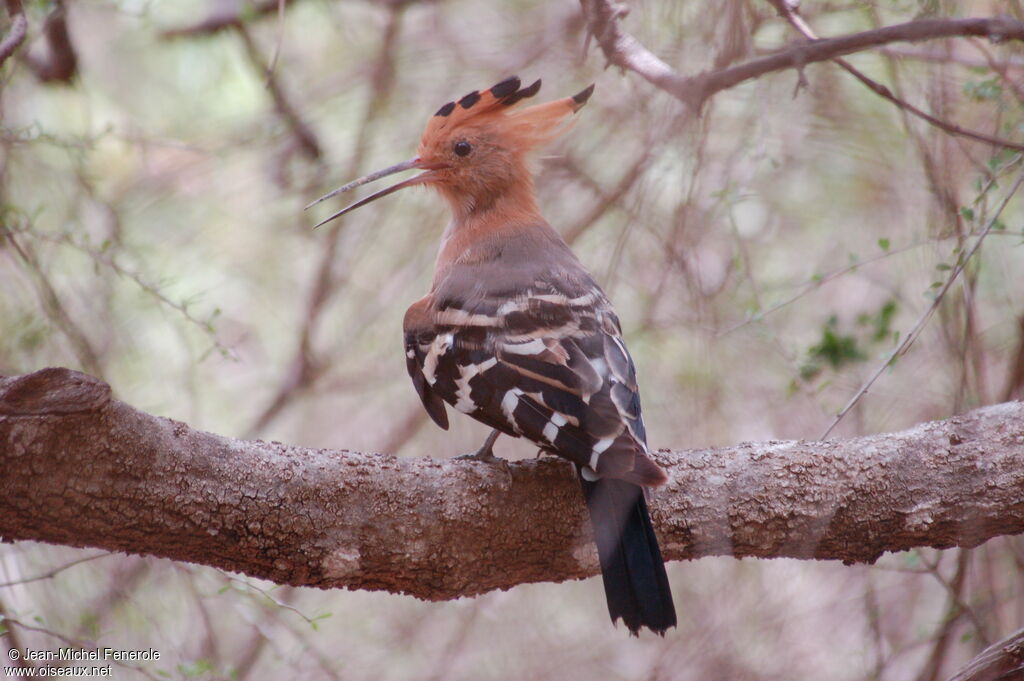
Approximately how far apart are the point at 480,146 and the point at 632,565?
1538 mm

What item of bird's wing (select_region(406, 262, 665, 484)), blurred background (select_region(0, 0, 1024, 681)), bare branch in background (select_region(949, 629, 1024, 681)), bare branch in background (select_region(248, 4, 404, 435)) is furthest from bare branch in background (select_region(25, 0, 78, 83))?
bare branch in background (select_region(949, 629, 1024, 681))

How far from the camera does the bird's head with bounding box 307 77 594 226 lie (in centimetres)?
316

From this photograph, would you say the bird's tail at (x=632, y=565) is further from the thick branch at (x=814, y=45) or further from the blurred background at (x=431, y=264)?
the thick branch at (x=814, y=45)

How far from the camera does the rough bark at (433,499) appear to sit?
6.24 ft

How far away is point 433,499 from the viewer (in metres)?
2.21

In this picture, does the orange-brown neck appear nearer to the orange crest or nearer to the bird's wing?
the orange crest

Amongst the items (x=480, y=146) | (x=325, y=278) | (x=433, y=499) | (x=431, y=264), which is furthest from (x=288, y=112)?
(x=433, y=499)

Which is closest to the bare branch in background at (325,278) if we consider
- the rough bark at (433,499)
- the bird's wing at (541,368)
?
the bird's wing at (541,368)

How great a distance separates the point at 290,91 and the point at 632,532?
3.17 meters

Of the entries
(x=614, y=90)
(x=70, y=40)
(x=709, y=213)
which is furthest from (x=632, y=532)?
(x=70, y=40)

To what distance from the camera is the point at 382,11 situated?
15.2 ft

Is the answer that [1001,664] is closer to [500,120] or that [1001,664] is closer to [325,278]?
[500,120]

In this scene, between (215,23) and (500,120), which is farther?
(215,23)

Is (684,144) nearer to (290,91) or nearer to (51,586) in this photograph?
(51,586)
